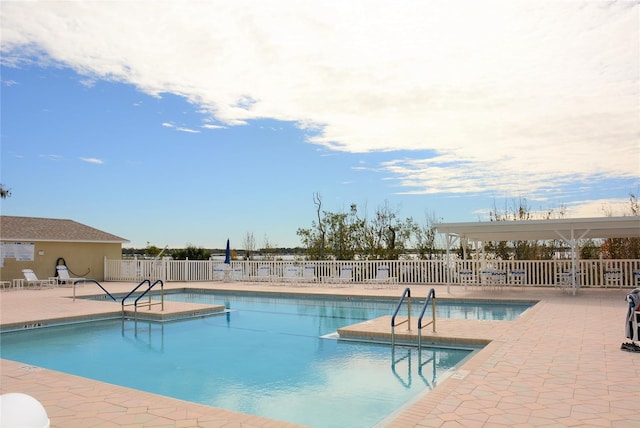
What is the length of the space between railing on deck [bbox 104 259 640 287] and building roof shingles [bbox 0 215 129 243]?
5.03 feet

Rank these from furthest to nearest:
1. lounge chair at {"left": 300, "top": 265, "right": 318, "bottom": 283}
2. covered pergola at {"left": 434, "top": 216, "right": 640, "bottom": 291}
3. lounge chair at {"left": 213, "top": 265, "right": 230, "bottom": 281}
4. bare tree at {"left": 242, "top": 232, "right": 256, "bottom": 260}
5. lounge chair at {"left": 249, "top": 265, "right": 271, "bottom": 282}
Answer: bare tree at {"left": 242, "top": 232, "right": 256, "bottom": 260}
lounge chair at {"left": 213, "top": 265, "right": 230, "bottom": 281}
lounge chair at {"left": 249, "top": 265, "right": 271, "bottom": 282}
lounge chair at {"left": 300, "top": 265, "right": 318, "bottom": 283}
covered pergola at {"left": 434, "top": 216, "right": 640, "bottom": 291}

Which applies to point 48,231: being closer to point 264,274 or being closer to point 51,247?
point 51,247

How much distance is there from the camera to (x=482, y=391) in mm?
4879

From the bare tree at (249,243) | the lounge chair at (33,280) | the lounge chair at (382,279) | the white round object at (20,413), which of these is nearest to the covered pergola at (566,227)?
the lounge chair at (382,279)

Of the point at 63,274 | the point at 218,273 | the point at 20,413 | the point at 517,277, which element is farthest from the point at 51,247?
the point at 20,413

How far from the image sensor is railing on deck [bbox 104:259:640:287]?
53.7ft

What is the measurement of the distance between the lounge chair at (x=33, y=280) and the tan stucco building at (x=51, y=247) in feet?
3.47

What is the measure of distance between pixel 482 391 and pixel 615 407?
1124 millimetres

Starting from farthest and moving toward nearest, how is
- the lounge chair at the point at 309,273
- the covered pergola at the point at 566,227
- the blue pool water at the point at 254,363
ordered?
the lounge chair at the point at 309,273 → the covered pergola at the point at 566,227 → the blue pool water at the point at 254,363

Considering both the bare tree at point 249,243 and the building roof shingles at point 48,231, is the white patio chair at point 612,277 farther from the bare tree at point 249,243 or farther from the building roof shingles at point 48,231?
the building roof shingles at point 48,231

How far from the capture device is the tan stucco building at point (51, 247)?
20.4m

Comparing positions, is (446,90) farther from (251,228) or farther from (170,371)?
(251,228)

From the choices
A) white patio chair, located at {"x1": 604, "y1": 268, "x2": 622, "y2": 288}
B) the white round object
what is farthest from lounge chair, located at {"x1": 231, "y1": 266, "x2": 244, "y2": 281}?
the white round object

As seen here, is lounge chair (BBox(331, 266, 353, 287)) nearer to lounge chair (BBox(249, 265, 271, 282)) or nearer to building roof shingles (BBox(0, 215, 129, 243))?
lounge chair (BBox(249, 265, 271, 282))
